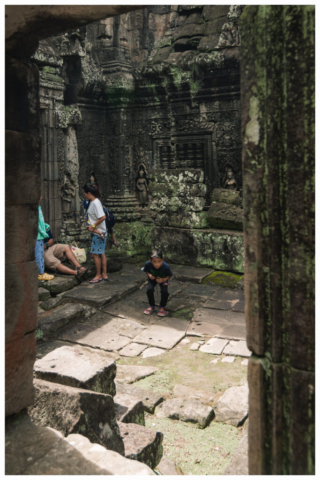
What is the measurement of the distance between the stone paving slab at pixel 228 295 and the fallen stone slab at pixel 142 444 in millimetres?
3749

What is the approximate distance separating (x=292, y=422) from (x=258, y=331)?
0.37 metres

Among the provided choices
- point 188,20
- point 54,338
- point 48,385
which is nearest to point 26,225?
point 48,385

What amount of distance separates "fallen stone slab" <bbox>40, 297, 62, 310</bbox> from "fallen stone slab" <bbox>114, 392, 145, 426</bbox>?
10.1 feet

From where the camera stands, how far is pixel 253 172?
1.78m

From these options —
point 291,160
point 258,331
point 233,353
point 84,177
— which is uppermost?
point 84,177

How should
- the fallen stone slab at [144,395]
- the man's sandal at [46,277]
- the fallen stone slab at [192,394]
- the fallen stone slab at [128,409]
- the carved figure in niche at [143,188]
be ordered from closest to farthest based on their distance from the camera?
1. the fallen stone slab at [128,409]
2. the fallen stone slab at [144,395]
3. the fallen stone slab at [192,394]
4. the man's sandal at [46,277]
5. the carved figure in niche at [143,188]

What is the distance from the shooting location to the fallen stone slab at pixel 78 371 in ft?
10.5

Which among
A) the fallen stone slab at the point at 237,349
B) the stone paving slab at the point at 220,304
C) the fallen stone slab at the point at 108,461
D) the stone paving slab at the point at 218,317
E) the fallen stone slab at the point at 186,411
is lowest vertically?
the fallen stone slab at the point at 186,411

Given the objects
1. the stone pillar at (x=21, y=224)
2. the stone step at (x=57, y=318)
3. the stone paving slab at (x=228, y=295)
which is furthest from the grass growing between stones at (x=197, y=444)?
the stone paving slab at (x=228, y=295)

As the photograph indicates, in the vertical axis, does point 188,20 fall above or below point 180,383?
above

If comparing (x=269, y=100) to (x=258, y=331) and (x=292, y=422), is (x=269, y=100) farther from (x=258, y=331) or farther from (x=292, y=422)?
(x=292, y=422)

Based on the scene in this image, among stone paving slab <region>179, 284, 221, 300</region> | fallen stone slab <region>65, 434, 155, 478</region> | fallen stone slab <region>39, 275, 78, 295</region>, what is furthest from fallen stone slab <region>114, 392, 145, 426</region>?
fallen stone slab <region>39, 275, 78, 295</region>

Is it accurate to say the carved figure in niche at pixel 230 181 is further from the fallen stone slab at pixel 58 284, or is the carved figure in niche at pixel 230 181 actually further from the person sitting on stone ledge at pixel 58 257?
the fallen stone slab at pixel 58 284

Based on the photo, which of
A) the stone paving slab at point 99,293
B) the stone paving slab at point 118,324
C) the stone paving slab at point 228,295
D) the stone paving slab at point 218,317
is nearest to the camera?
the stone paving slab at point 118,324
